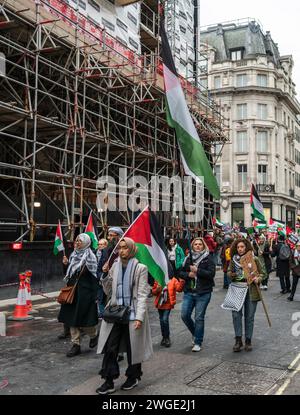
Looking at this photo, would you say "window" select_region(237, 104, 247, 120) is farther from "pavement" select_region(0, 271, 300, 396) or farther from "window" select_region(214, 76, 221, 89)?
"pavement" select_region(0, 271, 300, 396)

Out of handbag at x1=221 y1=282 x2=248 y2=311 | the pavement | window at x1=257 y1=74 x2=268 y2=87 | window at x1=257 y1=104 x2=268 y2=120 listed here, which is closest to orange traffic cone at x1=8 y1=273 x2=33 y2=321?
the pavement

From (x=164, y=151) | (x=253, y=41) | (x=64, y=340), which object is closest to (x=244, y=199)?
(x=253, y=41)

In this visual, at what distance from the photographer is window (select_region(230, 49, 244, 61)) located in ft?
178

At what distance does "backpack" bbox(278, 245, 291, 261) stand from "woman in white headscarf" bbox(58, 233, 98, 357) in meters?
8.36

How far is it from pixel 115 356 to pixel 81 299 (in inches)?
73.2

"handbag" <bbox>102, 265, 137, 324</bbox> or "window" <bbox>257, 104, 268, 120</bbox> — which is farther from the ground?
"window" <bbox>257, 104, 268, 120</bbox>

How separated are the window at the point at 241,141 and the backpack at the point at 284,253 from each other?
37.8m

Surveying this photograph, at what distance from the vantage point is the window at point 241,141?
166ft

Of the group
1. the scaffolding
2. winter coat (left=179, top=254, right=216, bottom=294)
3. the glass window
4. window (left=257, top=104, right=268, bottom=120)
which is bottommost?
winter coat (left=179, top=254, right=216, bottom=294)

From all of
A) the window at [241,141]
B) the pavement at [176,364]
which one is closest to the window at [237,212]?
the window at [241,141]

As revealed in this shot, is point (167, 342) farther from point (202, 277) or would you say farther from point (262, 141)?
point (262, 141)

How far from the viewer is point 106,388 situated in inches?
195

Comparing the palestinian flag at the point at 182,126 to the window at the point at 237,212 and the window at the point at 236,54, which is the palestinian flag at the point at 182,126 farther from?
the window at the point at 236,54
